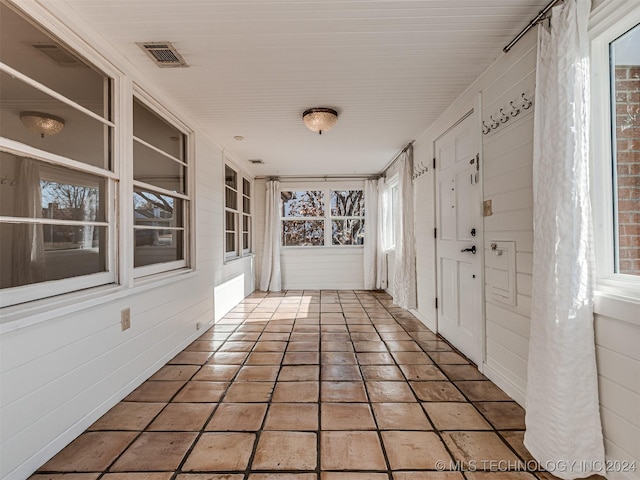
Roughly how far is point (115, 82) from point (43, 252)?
1232 mm

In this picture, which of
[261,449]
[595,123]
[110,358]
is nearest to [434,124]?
[595,123]

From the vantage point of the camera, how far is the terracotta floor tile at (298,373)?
234 cm

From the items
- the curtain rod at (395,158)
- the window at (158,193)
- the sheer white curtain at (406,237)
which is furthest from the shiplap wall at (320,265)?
the window at (158,193)

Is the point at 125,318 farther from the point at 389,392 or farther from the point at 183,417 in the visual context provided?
the point at 389,392

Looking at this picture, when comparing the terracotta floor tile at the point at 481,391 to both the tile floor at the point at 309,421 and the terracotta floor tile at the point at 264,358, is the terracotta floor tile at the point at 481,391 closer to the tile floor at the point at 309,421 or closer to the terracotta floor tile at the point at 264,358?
the tile floor at the point at 309,421

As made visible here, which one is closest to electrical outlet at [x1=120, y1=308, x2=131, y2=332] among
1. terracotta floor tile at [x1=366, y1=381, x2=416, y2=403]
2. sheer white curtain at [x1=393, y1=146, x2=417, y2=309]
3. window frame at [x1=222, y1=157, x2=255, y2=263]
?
terracotta floor tile at [x1=366, y1=381, x2=416, y2=403]

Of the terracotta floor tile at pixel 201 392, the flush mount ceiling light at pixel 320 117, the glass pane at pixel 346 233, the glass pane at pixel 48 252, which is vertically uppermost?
the flush mount ceiling light at pixel 320 117

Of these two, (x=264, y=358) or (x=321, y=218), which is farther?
(x=321, y=218)

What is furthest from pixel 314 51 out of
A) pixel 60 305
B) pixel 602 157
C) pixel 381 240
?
pixel 381 240

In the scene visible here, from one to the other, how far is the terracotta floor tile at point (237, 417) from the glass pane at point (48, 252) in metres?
1.18

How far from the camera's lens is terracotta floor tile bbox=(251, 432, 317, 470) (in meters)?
1.48

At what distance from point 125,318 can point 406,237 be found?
327 centimetres

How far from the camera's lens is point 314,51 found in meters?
2.06

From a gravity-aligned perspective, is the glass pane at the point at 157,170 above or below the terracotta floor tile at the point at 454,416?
above
